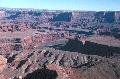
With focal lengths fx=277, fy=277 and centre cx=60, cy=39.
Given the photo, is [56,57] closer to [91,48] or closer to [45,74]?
[91,48]

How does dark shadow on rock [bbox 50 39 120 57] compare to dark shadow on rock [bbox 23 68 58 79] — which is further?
dark shadow on rock [bbox 50 39 120 57]

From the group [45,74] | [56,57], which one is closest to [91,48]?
[56,57]

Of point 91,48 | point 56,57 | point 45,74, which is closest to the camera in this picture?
point 45,74

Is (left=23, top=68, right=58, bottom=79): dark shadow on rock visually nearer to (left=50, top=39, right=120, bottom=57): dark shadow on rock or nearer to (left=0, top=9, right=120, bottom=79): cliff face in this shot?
(left=0, top=9, right=120, bottom=79): cliff face

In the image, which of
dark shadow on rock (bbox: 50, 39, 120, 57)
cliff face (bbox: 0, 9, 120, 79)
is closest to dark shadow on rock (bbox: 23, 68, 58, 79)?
cliff face (bbox: 0, 9, 120, 79)

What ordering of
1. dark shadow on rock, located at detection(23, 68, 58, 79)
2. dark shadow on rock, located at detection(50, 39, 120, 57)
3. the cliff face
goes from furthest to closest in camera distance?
dark shadow on rock, located at detection(50, 39, 120, 57)
the cliff face
dark shadow on rock, located at detection(23, 68, 58, 79)

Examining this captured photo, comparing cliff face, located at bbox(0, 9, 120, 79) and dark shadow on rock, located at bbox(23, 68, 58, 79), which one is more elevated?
dark shadow on rock, located at bbox(23, 68, 58, 79)

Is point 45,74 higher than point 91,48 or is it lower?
higher

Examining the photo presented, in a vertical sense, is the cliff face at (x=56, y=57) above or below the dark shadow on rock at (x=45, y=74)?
below

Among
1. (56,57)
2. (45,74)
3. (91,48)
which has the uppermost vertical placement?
(45,74)

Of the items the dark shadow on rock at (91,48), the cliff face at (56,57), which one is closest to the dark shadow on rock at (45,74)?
the cliff face at (56,57)

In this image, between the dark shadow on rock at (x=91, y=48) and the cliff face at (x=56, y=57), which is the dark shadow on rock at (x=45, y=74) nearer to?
the cliff face at (x=56, y=57)

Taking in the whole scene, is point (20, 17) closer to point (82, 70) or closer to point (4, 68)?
point (4, 68)

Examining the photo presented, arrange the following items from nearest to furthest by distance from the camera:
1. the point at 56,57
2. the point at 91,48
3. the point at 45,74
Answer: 1. the point at 45,74
2. the point at 56,57
3. the point at 91,48
